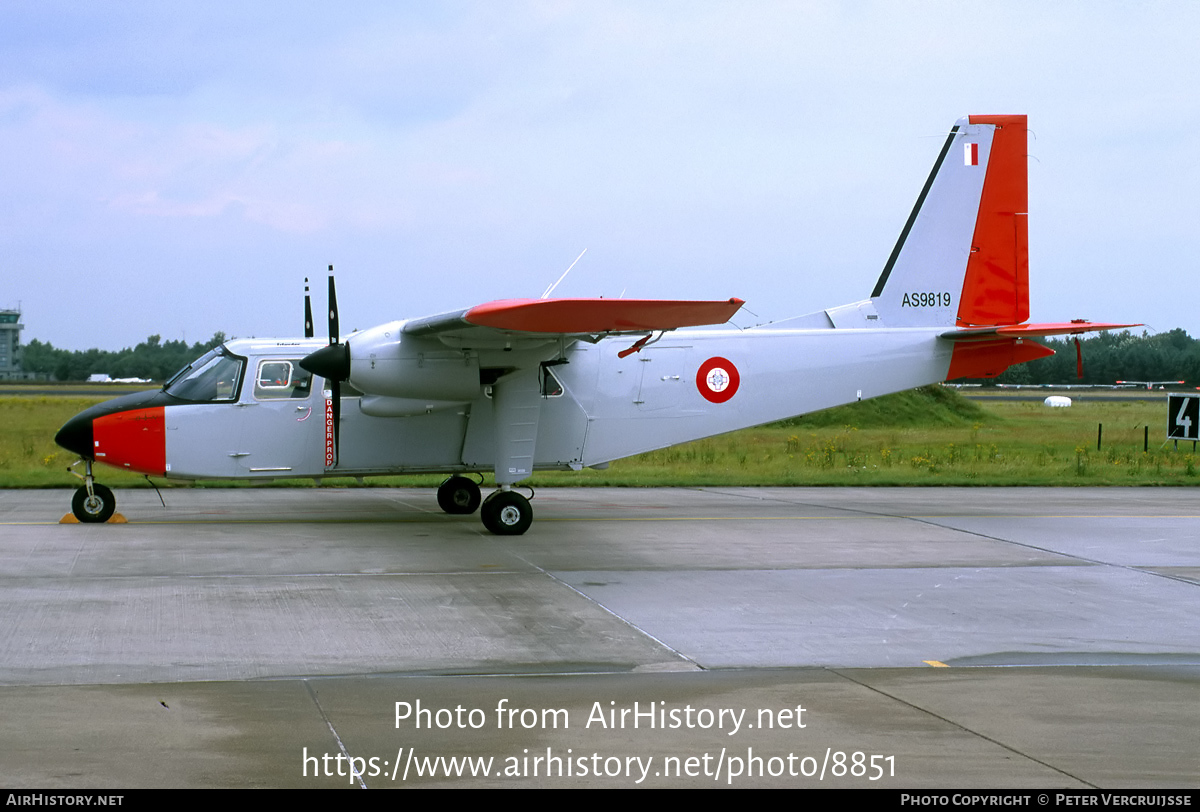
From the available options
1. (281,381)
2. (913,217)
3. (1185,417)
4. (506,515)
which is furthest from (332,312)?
(1185,417)

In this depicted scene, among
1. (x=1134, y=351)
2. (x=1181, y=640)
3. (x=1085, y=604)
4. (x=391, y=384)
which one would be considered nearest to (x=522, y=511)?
(x=391, y=384)

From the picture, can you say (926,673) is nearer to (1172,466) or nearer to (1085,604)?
(1085,604)

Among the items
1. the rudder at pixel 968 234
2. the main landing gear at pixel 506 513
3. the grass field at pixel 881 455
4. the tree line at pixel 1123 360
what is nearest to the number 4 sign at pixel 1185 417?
the grass field at pixel 881 455

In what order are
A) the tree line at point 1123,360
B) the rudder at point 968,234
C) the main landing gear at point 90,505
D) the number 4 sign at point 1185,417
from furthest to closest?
the tree line at point 1123,360
the number 4 sign at point 1185,417
the rudder at point 968,234
the main landing gear at point 90,505

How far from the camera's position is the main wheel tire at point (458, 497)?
16.9 meters

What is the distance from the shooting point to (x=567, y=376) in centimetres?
1606

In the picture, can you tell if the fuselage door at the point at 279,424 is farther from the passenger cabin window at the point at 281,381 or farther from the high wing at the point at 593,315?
the high wing at the point at 593,315

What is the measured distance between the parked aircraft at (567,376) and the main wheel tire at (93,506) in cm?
2

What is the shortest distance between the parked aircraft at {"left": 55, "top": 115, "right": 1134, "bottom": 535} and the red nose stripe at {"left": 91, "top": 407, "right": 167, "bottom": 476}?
0.06 feet

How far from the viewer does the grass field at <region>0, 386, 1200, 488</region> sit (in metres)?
23.5

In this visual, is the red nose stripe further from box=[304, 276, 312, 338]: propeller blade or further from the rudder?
the rudder

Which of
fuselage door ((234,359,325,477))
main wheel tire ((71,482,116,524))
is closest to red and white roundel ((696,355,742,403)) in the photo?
fuselage door ((234,359,325,477))

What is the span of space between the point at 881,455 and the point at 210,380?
20682mm
